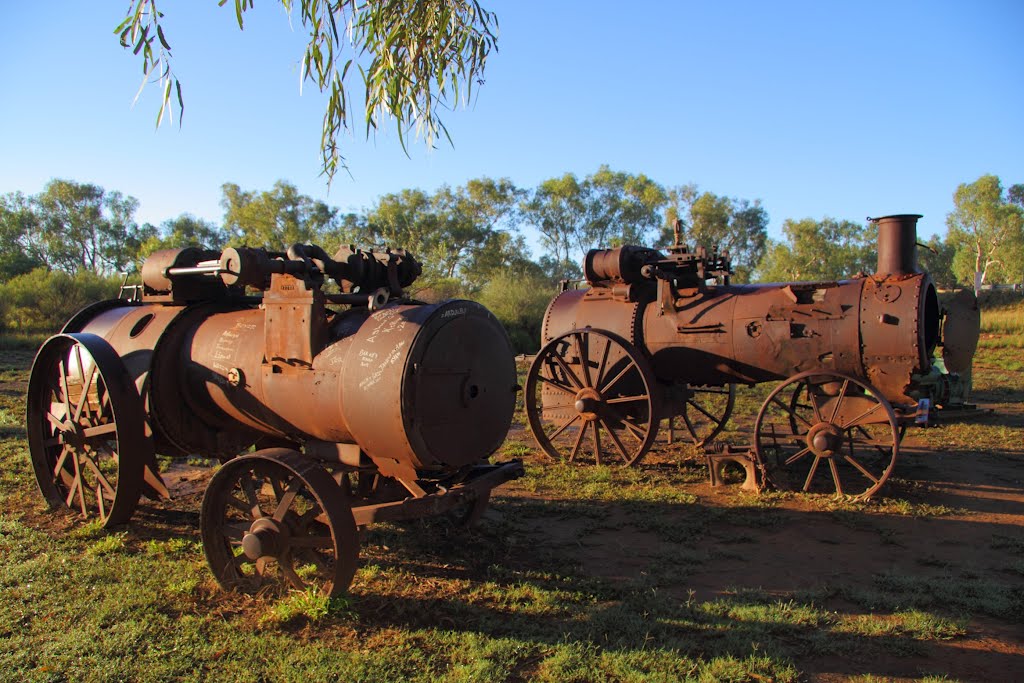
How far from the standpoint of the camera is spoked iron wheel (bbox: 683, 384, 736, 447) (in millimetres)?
9273

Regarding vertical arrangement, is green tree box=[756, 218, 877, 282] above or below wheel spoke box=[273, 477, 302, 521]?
above

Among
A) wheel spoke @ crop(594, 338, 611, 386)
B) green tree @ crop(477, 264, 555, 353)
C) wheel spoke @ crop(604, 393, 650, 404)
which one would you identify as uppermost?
green tree @ crop(477, 264, 555, 353)

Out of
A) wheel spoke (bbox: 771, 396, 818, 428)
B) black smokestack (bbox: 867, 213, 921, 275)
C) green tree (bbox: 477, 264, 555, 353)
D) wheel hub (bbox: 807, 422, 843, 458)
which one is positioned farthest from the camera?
green tree (bbox: 477, 264, 555, 353)

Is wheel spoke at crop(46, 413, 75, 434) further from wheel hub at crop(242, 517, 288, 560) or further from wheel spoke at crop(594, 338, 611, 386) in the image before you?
wheel spoke at crop(594, 338, 611, 386)

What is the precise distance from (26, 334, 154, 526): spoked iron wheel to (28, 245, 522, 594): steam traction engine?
2cm

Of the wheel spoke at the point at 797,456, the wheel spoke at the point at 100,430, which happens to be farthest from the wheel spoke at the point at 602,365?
the wheel spoke at the point at 100,430

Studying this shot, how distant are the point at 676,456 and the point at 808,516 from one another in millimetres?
2536

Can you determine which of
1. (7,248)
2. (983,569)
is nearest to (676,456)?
(983,569)

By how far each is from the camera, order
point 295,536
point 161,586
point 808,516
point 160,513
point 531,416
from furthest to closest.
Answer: point 531,416
point 808,516
point 160,513
point 161,586
point 295,536

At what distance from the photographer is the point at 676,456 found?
8.94m

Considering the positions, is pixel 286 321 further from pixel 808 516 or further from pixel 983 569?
pixel 983 569

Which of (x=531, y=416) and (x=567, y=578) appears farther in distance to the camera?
(x=531, y=416)

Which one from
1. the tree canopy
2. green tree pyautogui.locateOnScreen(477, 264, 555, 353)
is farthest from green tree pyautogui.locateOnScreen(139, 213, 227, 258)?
green tree pyautogui.locateOnScreen(477, 264, 555, 353)

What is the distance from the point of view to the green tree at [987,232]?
47.8 metres
